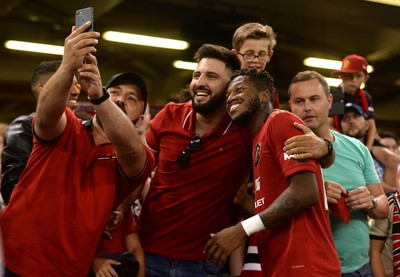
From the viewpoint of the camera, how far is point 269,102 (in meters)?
3.20

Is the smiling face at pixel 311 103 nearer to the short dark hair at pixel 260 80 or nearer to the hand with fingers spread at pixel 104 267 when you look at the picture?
the short dark hair at pixel 260 80

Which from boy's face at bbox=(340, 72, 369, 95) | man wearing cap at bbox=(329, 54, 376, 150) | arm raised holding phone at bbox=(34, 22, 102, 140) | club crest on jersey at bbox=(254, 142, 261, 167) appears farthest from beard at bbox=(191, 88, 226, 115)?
boy's face at bbox=(340, 72, 369, 95)

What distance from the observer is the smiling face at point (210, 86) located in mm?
3682

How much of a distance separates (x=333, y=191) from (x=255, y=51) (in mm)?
1190

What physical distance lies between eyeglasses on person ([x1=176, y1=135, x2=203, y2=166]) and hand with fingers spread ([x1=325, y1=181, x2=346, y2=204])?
0.79 meters

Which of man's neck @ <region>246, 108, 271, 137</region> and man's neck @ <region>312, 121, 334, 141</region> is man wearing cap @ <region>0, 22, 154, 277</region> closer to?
man's neck @ <region>246, 108, 271, 137</region>

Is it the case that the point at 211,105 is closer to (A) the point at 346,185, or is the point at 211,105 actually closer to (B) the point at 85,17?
(A) the point at 346,185

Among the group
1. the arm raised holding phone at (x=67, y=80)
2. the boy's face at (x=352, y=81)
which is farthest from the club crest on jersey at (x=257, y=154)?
the boy's face at (x=352, y=81)

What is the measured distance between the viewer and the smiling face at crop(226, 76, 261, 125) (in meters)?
3.14

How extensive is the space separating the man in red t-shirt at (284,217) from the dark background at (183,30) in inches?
252

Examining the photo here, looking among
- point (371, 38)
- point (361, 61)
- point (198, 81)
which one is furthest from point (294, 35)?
point (198, 81)

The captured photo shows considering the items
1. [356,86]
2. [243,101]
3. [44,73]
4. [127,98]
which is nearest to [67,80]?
[127,98]

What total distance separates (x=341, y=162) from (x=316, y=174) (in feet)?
2.66

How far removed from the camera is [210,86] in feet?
12.2
